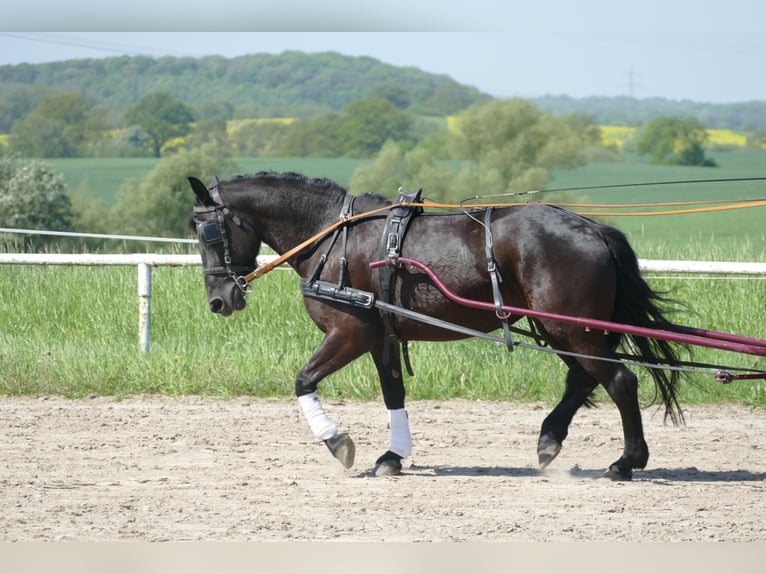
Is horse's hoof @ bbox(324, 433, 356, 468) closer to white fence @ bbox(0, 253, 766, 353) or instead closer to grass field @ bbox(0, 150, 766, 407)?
grass field @ bbox(0, 150, 766, 407)

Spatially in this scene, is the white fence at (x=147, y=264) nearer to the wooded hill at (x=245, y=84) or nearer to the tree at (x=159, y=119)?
the wooded hill at (x=245, y=84)

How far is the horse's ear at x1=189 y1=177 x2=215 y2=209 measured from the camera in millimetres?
5945

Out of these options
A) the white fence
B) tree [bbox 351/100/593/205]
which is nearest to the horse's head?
the white fence

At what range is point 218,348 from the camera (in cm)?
959

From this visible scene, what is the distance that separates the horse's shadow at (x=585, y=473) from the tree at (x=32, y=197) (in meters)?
34.8

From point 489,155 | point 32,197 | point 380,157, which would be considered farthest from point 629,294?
point 489,155

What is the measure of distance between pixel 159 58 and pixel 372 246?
9436 cm

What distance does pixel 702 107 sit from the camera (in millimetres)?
125250

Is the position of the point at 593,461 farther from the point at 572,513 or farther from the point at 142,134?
the point at 142,134

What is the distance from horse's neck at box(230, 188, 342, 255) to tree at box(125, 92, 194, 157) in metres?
62.6

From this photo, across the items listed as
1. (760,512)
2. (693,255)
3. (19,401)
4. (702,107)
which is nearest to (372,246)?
(760,512)

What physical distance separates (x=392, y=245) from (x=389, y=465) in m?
1.36

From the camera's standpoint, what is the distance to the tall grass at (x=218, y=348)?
8.45m

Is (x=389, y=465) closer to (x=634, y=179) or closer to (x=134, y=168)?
(x=634, y=179)
